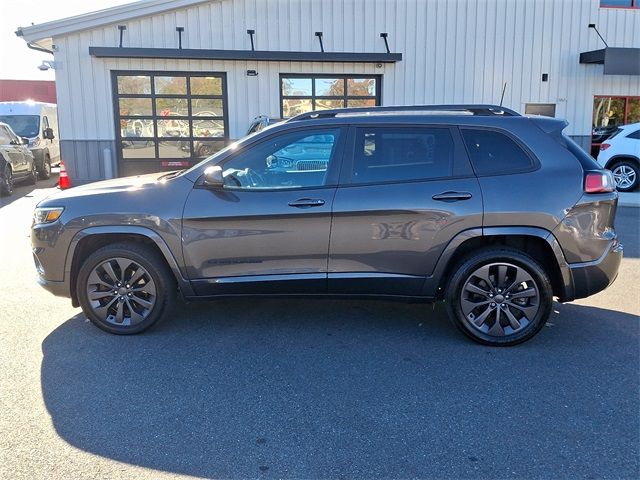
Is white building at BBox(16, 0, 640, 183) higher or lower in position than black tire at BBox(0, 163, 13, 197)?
higher

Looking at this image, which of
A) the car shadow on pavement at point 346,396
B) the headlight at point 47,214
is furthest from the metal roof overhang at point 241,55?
the car shadow on pavement at point 346,396

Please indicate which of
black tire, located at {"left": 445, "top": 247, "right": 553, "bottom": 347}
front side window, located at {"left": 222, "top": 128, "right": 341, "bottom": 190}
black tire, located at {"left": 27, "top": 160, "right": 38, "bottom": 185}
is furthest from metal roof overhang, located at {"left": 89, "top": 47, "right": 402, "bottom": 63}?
black tire, located at {"left": 445, "top": 247, "right": 553, "bottom": 347}

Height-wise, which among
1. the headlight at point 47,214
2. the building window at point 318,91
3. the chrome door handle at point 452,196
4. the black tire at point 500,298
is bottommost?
the black tire at point 500,298

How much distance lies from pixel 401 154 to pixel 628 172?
11062 mm

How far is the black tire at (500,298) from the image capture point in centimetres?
427

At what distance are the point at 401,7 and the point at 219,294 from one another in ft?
45.7

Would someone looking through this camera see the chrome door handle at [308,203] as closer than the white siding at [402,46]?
Yes

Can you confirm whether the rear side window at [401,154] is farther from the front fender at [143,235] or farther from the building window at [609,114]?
the building window at [609,114]

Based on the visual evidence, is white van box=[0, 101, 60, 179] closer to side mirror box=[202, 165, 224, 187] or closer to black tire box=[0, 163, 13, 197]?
black tire box=[0, 163, 13, 197]

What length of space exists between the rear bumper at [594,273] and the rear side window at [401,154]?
1.20 m

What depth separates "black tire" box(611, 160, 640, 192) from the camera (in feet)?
43.3

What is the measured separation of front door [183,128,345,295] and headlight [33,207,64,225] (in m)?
1.03

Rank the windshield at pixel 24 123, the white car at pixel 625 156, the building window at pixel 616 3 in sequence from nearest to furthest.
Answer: the white car at pixel 625 156 < the building window at pixel 616 3 < the windshield at pixel 24 123

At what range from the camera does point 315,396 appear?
3.54 m
